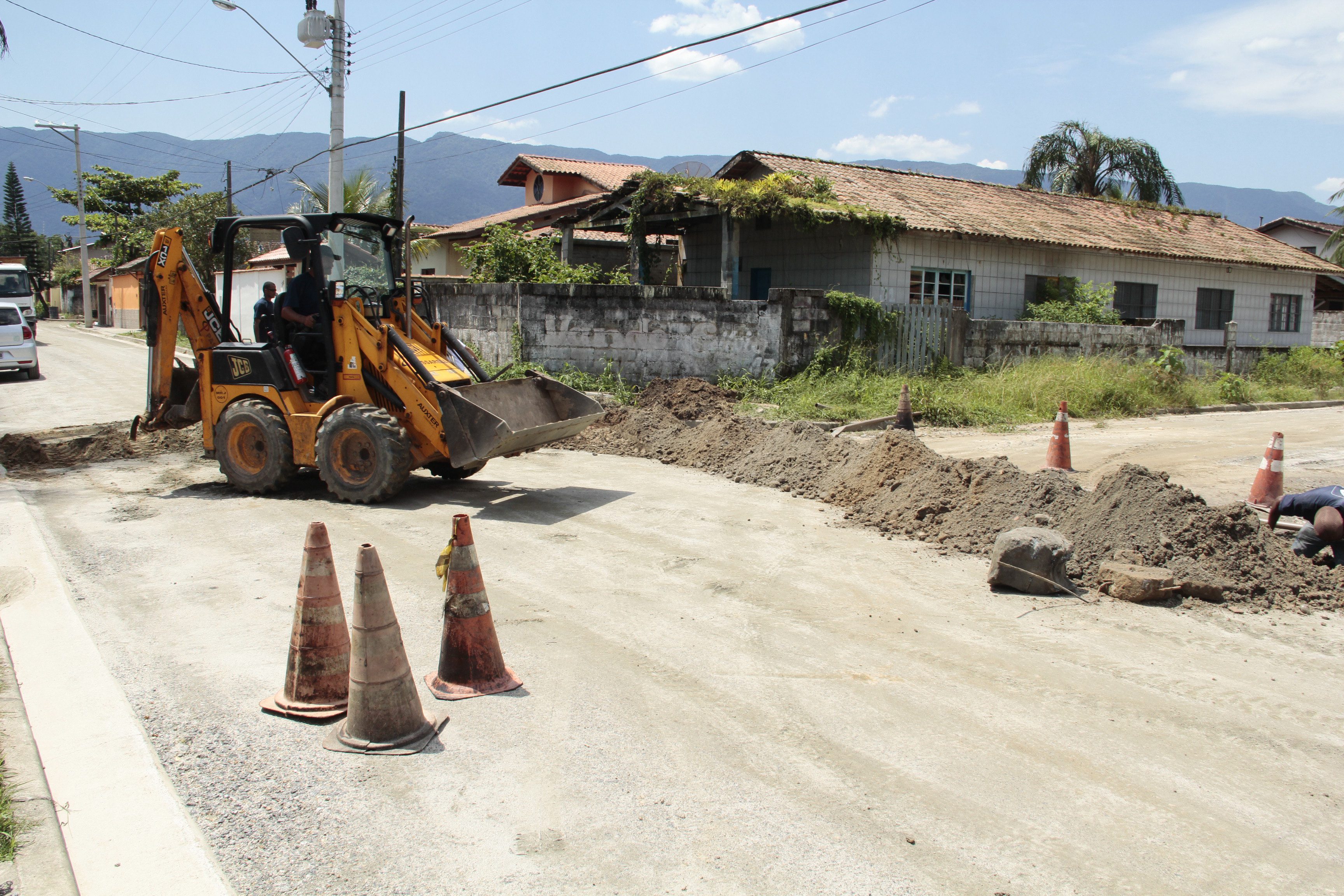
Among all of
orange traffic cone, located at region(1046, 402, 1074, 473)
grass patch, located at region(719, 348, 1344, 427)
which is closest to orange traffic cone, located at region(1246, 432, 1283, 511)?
orange traffic cone, located at region(1046, 402, 1074, 473)

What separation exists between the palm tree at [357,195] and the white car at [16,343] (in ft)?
39.8

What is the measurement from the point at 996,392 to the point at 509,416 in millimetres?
10087

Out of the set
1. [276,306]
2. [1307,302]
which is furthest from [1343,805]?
[1307,302]

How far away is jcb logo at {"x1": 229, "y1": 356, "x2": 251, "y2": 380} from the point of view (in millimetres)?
9055

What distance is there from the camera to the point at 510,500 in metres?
8.76

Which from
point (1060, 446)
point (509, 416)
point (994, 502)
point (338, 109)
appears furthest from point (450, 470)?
point (338, 109)

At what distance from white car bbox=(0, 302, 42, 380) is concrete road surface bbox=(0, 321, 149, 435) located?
0.35 meters

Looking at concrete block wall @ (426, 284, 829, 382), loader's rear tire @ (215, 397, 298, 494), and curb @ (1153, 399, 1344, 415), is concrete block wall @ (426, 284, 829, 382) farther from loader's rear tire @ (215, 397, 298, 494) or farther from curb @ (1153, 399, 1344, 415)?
curb @ (1153, 399, 1344, 415)

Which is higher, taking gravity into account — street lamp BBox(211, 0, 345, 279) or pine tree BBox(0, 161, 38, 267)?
pine tree BBox(0, 161, 38, 267)

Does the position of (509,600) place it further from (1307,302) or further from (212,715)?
(1307,302)

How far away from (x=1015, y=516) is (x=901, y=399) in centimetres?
544

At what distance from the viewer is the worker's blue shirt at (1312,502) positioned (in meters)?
6.36

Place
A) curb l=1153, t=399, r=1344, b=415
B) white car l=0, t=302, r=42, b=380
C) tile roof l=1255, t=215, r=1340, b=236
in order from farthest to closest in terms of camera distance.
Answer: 1. tile roof l=1255, t=215, r=1340, b=236
2. white car l=0, t=302, r=42, b=380
3. curb l=1153, t=399, r=1344, b=415

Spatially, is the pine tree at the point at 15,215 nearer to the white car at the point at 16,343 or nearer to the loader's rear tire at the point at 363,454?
the white car at the point at 16,343
